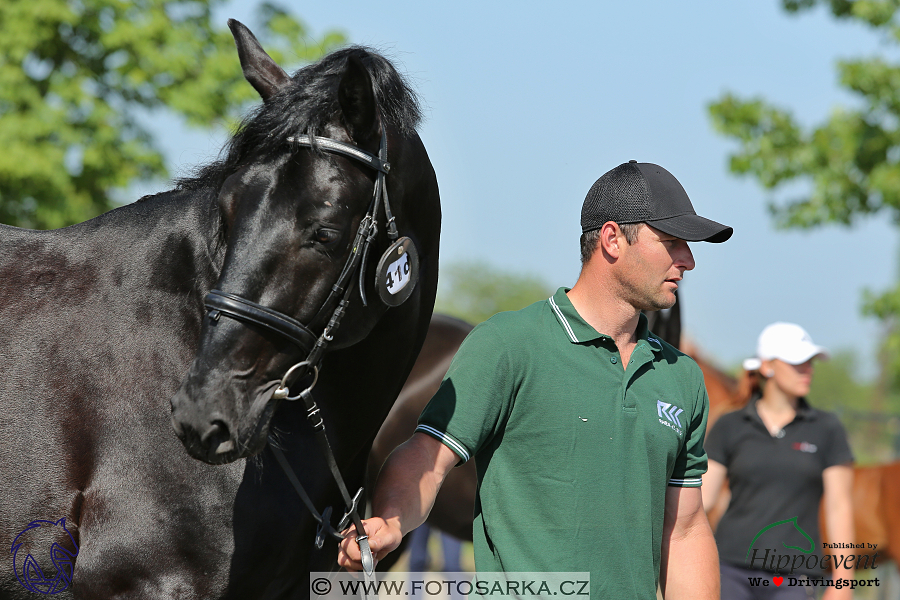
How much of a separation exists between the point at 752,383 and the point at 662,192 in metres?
3.01

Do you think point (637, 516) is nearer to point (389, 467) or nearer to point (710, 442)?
point (389, 467)

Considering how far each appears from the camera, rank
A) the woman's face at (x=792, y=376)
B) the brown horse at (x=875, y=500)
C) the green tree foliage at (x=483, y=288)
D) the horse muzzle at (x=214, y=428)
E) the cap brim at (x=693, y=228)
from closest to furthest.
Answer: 1. the horse muzzle at (x=214, y=428)
2. the cap brim at (x=693, y=228)
3. the woman's face at (x=792, y=376)
4. the brown horse at (x=875, y=500)
5. the green tree foliage at (x=483, y=288)

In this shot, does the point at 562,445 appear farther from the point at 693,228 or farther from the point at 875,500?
the point at 875,500

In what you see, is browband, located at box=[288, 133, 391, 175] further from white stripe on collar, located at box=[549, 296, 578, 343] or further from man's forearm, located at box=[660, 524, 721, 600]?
man's forearm, located at box=[660, 524, 721, 600]

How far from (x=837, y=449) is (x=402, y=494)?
3.38 meters

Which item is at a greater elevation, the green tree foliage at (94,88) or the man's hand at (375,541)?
the green tree foliage at (94,88)

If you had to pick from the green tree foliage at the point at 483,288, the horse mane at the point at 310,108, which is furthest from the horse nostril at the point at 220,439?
the green tree foliage at the point at 483,288

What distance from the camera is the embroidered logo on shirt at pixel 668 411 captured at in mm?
2285

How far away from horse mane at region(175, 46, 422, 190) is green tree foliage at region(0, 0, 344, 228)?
804cm

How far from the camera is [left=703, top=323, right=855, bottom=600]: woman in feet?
14.3

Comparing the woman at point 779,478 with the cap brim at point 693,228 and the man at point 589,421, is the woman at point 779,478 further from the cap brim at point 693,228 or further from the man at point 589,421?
the cap brim at point 693,228

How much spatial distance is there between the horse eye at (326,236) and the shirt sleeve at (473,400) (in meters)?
0.50

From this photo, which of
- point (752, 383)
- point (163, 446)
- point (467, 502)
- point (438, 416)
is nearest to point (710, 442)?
point (752, 383)

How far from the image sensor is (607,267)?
2.31 metres
